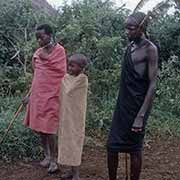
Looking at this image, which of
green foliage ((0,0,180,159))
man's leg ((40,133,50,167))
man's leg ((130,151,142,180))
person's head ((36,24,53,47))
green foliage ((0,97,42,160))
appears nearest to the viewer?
man's leg ((130,151,142,180))

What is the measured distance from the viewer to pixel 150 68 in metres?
4.51

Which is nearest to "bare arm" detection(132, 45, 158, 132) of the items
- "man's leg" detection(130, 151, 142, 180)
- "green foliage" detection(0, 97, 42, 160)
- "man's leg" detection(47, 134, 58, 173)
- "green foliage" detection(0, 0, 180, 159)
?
"man's leg" detection(130, 151, 142, 180)

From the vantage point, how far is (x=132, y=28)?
454 centimetres

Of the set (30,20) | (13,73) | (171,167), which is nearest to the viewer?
(171,167)

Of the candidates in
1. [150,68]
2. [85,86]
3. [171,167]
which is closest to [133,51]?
[150,68]

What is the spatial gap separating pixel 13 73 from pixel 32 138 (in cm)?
226

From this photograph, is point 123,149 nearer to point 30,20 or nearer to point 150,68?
point 150,68

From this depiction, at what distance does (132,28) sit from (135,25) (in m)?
0.04

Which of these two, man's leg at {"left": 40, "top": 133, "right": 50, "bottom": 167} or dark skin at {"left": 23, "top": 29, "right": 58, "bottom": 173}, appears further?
man's leg at {"left": 40, "top": 133, "right": 50, "bottom": 167}

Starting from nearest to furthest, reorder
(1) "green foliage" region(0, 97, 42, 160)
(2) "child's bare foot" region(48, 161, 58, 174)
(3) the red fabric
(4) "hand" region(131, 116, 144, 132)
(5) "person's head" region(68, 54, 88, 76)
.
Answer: (4) "hand" region(131, 116, 144, 132), (5) "person's head" region(68, 54, 88, 76), (3) the red fabric, (2) "child's bare foot" region(48, 161, 58, 174), (1) "green foliage" region(0, 97, 42, 160)

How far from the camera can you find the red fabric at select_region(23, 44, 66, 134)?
5.43 metres

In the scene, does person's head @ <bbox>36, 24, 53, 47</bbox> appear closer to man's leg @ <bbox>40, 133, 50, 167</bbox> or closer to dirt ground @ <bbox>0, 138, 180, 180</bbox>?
man's leg @ <bbox>40, 133, 50, 167</bbox>

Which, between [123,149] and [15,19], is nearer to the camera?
[123,149]

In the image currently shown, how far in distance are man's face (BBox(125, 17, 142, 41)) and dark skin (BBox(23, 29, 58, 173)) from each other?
1.08 m
